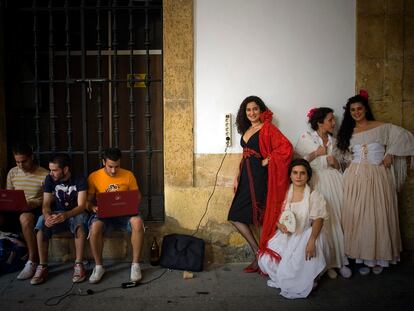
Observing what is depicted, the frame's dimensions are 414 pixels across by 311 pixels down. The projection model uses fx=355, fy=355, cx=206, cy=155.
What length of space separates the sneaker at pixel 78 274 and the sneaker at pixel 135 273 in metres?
0.52

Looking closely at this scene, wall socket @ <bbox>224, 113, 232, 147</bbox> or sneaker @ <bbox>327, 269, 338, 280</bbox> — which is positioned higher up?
wall socket @ <bbox>224, 113, 232, 147</bbox>

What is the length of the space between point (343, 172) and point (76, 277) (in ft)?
10.6

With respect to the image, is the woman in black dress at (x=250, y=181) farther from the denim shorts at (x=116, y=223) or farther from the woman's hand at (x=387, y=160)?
the woman's hand at (x=387, y=160)

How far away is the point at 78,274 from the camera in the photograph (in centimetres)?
379

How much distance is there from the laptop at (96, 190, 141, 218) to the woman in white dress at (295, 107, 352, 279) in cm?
199

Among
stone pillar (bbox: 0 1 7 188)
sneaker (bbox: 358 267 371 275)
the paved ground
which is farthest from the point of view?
stone pillar (bbox: 0 1 7 188)

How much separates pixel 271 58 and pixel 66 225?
3080 millimetres

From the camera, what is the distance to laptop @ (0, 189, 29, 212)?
3.92 metres

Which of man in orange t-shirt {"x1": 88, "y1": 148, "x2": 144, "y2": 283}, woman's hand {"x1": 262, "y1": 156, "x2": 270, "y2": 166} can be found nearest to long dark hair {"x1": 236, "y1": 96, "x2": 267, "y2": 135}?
woman's hand {"x1": 262, "y1": 156, "x2": 270, "y2": 166}

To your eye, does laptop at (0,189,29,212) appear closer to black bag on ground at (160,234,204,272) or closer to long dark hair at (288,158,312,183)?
black bag on ground at (160,234,204,272)

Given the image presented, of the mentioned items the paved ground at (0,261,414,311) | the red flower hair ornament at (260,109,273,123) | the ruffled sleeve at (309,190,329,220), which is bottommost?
the paved ground at (0,261,414,311)

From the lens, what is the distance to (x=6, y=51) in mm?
4609

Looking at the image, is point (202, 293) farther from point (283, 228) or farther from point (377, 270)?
point (377, 270)

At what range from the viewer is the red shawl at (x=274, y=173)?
3910 mm
